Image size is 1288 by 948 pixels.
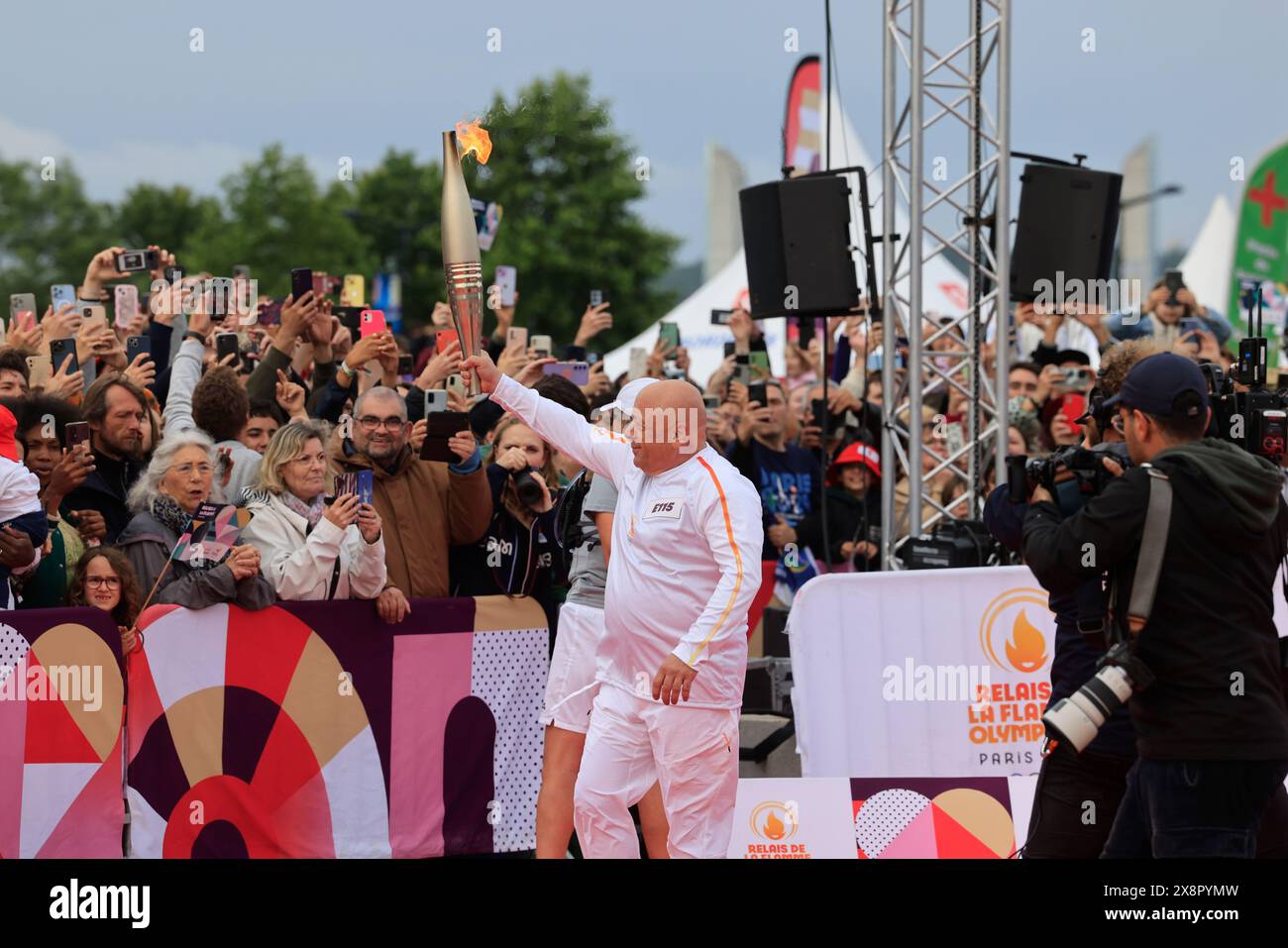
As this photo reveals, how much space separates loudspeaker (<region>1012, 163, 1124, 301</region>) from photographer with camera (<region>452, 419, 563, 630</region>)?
10.4 ft

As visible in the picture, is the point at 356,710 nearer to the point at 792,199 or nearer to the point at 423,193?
the point at 792,199

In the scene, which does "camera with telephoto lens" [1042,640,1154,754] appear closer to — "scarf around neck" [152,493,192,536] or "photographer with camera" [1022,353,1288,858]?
"photographer with camera" [1022,353,1288,858]

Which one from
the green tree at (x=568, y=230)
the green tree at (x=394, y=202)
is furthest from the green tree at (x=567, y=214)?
the green tree at (x=394, y=202)

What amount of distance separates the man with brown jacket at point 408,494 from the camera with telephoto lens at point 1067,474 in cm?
303

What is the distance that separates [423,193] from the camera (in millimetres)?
59781

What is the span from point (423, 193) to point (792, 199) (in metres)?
51.5

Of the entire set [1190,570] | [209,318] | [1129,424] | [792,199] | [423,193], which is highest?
[423,193]

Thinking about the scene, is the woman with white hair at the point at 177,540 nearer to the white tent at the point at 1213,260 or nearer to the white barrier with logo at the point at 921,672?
the white barrier with logo at the point at 921,672

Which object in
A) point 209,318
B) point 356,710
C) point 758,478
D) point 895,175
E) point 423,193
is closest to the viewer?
point 356,710

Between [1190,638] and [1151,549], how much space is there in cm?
27

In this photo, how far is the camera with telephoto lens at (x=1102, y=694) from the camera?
4.75 m

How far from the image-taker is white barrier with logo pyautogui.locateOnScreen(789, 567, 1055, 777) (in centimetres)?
772

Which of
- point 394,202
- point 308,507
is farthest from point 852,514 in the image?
point 394,202
